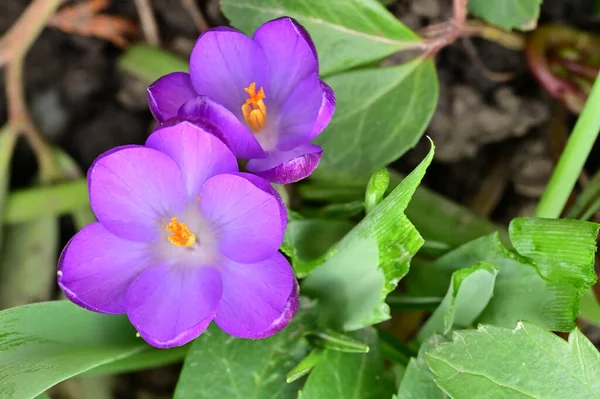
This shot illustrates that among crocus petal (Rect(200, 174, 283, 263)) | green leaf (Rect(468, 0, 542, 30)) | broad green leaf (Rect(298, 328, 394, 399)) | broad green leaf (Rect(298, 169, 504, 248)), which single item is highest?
green leaf (Rect(468, 0, 542, 30))

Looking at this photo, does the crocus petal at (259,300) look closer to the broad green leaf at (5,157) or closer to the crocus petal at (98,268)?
the crocus petal at (98,268)

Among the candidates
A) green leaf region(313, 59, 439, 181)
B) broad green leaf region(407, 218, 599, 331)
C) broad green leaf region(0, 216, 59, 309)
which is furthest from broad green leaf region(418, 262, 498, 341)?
broad green leaf region(0, 216, 59, 309)

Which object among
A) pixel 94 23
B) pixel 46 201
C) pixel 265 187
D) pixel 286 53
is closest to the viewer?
pixel 265 187

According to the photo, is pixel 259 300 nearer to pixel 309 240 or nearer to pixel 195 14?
pixel 309 240

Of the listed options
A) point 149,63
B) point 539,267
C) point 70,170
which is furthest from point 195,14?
point 539,267

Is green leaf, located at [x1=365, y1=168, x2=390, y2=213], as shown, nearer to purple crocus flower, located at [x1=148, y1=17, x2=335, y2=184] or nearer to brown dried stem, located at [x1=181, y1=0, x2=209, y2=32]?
purple crocus flower, located at [x1=148, y1=17, x2=335, y2=184]

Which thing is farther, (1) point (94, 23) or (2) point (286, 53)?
(1) point (94, 23)
